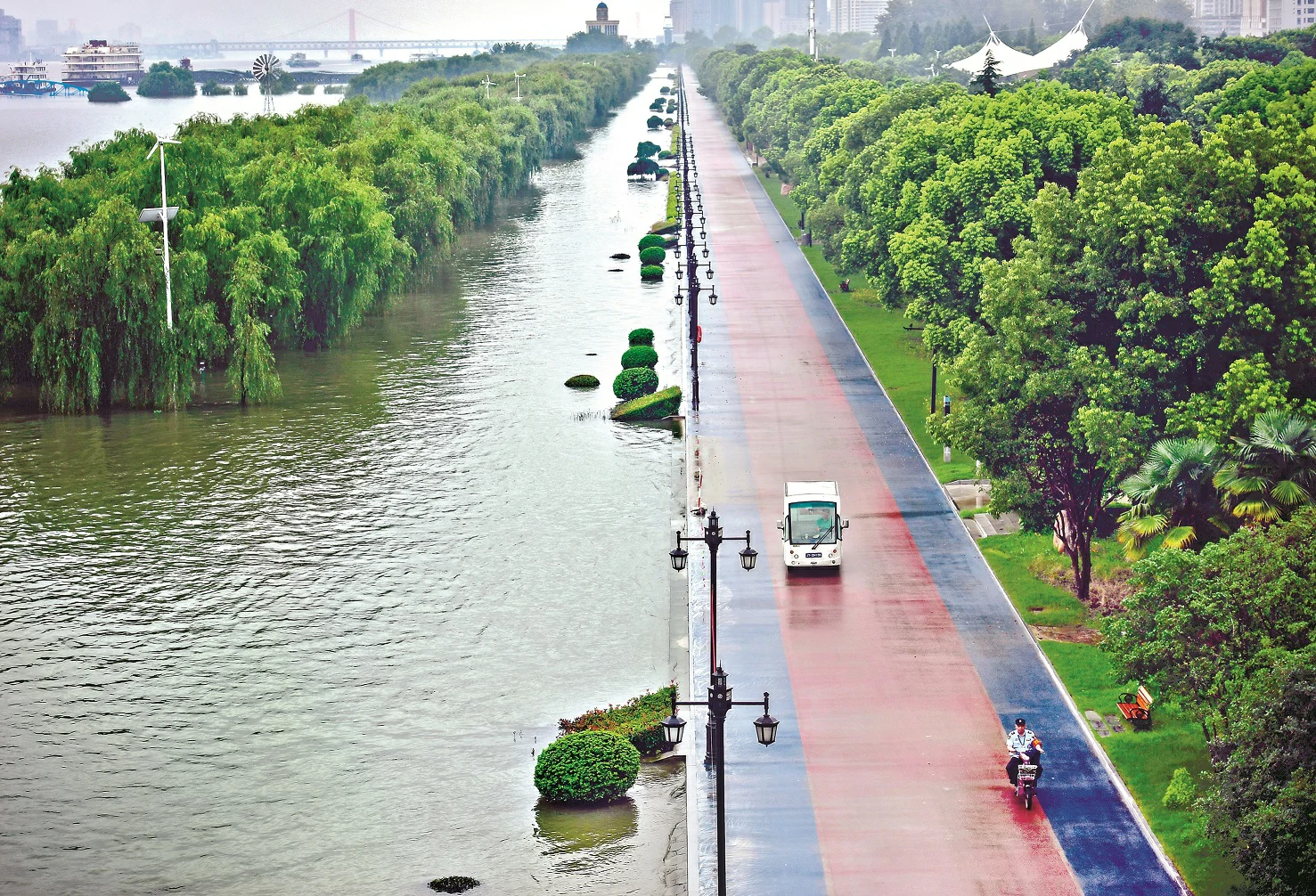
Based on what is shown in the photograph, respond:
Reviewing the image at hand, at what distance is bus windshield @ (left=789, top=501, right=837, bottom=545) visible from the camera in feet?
133

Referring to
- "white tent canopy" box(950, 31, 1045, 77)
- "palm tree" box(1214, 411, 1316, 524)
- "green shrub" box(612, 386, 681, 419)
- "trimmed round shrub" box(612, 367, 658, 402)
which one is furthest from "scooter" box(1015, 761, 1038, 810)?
"white tent canopy" box(950, 31, 1045, 77)

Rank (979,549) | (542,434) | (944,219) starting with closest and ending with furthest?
(979,549) → (944,219) → (542,434)

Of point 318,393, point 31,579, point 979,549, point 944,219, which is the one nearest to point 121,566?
point 31,579

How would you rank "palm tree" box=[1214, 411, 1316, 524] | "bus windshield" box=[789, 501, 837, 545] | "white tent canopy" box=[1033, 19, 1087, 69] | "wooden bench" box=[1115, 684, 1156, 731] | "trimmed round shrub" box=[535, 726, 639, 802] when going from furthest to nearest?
"white tent canopy" box=[1033, 19, 1087, 69] → "bus windshield" box=[789, 501, 837, 545] → "wooden bench" box=[1115, 684, 1156, 731] → "palm tree" box=[1214, 411, 1316, 524] → "trimmed round shrub" box=[535, 726, 639, 802]

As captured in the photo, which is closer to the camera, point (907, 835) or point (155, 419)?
point (907, 835)

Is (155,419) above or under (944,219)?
under

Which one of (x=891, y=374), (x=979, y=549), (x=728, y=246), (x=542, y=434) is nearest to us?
(x=979, y=549)

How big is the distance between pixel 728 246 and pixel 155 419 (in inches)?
1785

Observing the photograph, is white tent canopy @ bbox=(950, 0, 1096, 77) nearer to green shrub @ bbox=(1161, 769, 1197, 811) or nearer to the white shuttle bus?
the white shuttle bus

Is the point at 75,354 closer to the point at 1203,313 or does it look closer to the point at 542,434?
the point at 542,434

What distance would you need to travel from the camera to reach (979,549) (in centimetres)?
4266

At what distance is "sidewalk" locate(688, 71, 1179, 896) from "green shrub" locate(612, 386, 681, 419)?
302 cm

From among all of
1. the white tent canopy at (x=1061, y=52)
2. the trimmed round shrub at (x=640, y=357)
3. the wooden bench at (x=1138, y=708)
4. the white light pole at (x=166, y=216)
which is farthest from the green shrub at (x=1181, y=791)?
the white tent canopy at (x=1061, y=52)

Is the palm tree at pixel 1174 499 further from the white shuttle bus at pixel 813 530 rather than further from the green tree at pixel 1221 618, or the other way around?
the white shuttle bus at pixel 813 530
